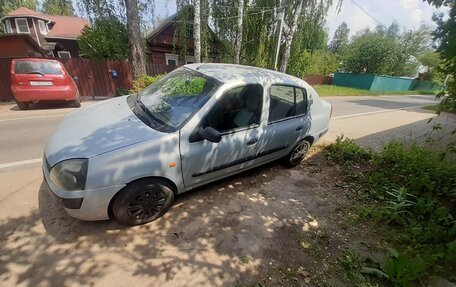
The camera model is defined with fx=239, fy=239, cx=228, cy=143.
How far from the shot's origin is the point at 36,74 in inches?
290

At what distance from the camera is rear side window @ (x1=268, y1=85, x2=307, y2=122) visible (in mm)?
3464

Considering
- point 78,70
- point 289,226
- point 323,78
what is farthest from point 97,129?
point 323,78

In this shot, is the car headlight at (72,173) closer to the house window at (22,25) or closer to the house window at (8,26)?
the house window at (22,25)

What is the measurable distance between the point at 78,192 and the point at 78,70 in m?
10.5

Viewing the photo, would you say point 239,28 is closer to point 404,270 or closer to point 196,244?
point 196,244

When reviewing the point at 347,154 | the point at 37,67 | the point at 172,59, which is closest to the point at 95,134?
the point at 347,154

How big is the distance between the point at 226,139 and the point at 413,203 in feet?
9.13

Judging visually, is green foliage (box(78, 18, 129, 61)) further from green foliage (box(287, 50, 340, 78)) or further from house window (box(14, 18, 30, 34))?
house window (box(14, 18, 30, 34))

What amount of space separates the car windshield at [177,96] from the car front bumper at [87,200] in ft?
3.14

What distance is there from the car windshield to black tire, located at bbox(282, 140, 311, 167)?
1.94 metres

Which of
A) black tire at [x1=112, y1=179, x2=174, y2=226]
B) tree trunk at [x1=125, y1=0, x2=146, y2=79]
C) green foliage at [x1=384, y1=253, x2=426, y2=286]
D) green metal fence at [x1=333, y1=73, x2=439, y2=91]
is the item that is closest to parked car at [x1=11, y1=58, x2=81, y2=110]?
tree trunk at [x1=125, y1=0, x2=146, y2=79]

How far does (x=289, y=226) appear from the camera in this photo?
3051 millimetres

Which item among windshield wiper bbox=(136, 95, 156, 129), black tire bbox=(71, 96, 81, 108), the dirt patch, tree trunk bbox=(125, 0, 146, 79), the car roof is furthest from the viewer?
tree trunk bbox=(125, 0, 146, 79)

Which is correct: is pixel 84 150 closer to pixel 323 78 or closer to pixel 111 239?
pixel 111 239
